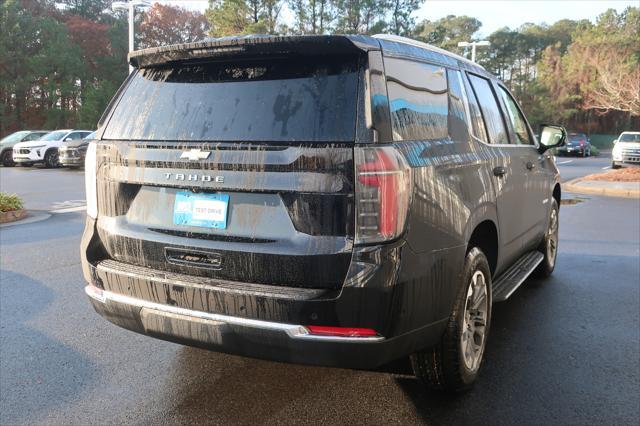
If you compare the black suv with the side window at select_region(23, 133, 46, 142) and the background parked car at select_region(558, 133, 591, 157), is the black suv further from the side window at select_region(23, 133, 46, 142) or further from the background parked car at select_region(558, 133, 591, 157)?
→ the background parked car at select_region(558, 133, 591, 157)

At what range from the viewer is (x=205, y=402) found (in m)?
3.18

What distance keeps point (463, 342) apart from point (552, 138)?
287 centimetres

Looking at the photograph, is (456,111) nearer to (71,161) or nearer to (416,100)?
(416,100)

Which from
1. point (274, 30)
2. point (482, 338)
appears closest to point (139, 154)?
point (482, 338)

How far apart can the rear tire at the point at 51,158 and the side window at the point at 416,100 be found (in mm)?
23241

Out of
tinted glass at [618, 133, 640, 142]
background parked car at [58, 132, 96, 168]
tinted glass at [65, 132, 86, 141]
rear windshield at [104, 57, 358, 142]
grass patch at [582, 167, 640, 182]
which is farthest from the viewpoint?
tinted glass at [618, 133, 640, 142]

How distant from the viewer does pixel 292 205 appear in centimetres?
254

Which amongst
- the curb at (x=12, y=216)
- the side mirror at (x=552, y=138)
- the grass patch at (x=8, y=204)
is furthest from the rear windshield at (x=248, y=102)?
the grass patch at (x=8, y=204)

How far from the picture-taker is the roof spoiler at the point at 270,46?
2.58 m

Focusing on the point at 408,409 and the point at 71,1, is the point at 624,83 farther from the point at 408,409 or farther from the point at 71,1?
the point at 71,1

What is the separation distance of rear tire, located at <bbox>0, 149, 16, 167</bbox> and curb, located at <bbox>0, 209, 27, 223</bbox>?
16.8 metres

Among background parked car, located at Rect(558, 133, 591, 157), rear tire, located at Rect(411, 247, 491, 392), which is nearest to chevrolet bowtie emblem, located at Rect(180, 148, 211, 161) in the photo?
rear tire, located at Rect(411, 247, 491, 392)

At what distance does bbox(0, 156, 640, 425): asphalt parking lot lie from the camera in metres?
3.04

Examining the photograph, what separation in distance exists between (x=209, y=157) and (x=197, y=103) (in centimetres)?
36
